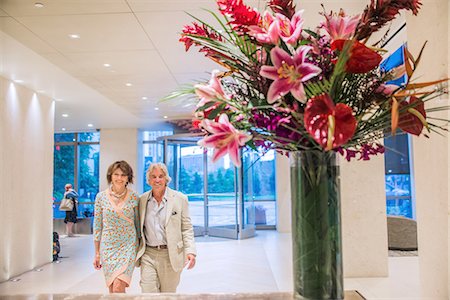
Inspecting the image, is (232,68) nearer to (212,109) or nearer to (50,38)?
(212,109)

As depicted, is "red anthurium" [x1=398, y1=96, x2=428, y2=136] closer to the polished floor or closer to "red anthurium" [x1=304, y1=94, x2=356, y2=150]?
"red anthurium" [x1=304, y1=94, x2=356, y2=150]

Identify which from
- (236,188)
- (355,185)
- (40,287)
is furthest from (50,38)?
(236,188)

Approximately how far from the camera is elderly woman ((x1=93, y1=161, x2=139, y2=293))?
3.44m

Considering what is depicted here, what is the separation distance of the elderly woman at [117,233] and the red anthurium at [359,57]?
Result: 9.50 ft

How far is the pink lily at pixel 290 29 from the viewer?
39.6 inches

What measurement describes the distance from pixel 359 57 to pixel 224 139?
1.27 ft

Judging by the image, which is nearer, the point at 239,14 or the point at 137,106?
the point at 239,14

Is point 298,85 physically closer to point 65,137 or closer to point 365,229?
point 365,229

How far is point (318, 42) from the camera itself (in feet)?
3.66

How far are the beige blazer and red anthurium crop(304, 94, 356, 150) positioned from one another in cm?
274

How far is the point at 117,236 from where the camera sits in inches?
138

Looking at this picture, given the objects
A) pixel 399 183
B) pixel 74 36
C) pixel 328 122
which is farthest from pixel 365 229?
pixel 399 183

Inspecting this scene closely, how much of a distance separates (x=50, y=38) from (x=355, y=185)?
4335 millimetres

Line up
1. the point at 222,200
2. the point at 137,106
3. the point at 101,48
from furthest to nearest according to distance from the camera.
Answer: the point at 222,200, the point at 137,106, the point at 101,48
